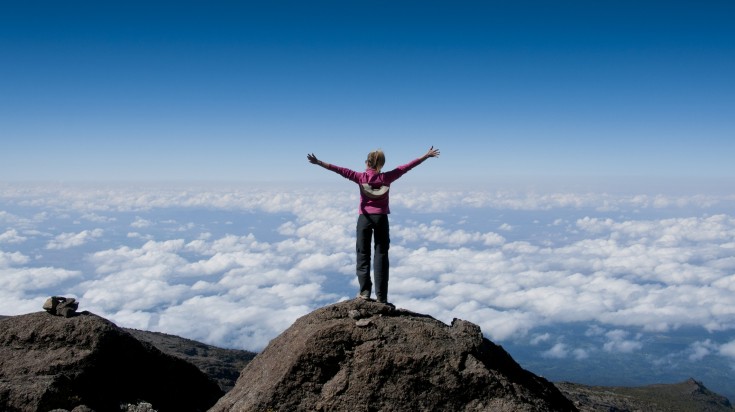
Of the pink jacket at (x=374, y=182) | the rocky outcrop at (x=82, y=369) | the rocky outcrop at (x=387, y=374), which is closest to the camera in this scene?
the rocky outcrop at (x=387, y=374)

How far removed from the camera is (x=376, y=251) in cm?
1392

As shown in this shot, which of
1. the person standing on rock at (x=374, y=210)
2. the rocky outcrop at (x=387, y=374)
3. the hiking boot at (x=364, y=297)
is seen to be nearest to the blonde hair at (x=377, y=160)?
the person standing on rock at (x=374, y=210)

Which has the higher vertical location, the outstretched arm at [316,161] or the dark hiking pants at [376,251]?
the outstretched arm at [316,161]

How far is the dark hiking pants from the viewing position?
13663mm

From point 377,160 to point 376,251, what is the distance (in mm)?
2622

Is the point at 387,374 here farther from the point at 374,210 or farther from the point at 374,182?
the point at 374,182

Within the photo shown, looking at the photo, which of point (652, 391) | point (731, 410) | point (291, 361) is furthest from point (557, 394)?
point (731, 410)

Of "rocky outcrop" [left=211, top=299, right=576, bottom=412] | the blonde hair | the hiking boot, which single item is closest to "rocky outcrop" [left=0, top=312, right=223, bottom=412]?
"rocky outcrop" [left=211, top=299, right=576, bottom=412]

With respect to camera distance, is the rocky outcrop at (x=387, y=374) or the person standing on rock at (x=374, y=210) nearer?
the rocky outcrop at (x=387, y=374)

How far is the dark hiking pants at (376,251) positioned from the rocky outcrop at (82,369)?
7.87m

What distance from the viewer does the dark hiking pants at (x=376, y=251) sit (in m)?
13.7

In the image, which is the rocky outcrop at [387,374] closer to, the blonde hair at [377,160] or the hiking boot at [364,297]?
the hiking boot at [364,297]

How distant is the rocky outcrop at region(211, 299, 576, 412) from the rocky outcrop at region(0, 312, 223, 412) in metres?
4.83

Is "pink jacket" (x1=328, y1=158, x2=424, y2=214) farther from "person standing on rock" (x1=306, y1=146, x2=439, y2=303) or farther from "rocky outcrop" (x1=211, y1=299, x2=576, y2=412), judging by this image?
"rocky outcrop" (x1=211, y1=299, x2=576, y2=412)
